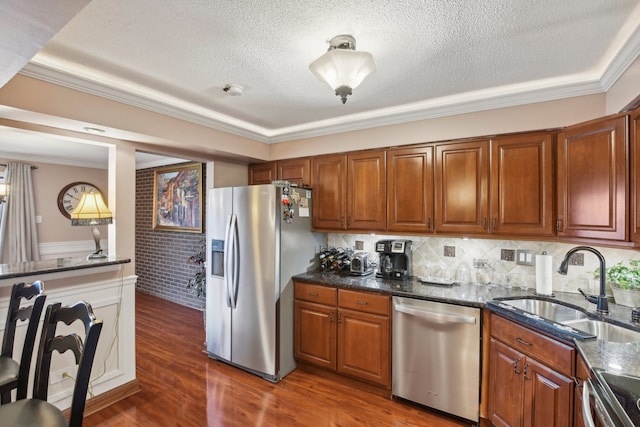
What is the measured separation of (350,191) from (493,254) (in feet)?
4.81

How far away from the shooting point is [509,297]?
2.25 metres

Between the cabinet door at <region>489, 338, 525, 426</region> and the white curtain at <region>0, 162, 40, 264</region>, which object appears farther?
the white curtain at <region>0, 162, 40, 264</region>

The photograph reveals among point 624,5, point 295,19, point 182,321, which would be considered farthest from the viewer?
point 182,321

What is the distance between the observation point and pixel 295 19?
5.11ft

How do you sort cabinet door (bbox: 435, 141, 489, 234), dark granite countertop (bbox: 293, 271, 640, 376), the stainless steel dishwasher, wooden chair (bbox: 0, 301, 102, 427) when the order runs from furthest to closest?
cabinet door (bbox: 435, 141, 489, 234) → the stainless steel dishwasher → dark granite countertop (bbox: 293, 271, 640, 376) → wooden chair (bbox: 0, 301, 102, 427)

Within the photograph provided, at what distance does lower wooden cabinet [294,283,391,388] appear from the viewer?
101 inches

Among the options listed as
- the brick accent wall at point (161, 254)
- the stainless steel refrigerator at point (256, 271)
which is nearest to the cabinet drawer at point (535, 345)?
the stainless steel refrigerator at point (256, 271)

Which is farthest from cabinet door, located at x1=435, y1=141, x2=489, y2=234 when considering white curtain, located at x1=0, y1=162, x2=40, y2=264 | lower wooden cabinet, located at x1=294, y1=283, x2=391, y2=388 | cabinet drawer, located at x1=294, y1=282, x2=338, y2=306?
white curtain, located at x1=0, y1=162, x2=40, y2=264

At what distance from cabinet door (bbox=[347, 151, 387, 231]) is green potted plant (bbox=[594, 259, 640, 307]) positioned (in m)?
1.68

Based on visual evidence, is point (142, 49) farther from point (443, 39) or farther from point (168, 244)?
point (168, 244)

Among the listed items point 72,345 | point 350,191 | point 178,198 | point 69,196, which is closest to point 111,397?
point 72,345

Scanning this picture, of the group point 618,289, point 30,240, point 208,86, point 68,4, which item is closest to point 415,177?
point 618,289

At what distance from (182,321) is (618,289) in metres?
4.71

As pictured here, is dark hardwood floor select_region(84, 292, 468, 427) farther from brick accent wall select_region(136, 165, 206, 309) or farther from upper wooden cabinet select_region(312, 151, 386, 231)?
brick accent wall select_region(136, 165, 206, 309)
